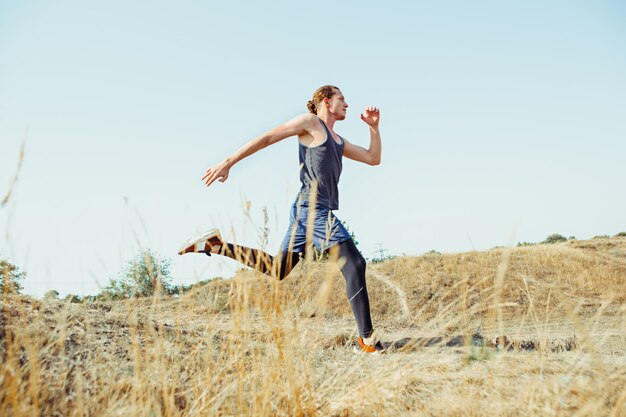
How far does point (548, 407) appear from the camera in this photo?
79.4 inches

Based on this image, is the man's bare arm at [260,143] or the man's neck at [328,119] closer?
the man's bare arm at [260,143]

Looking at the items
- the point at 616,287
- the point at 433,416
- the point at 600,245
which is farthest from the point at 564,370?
the point at 600,245

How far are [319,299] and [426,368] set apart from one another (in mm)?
1257

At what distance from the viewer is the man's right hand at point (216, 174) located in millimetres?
3379

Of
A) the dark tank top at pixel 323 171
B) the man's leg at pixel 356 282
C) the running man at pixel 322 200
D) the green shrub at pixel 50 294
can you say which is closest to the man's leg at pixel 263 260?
the running man at pixel 322 200

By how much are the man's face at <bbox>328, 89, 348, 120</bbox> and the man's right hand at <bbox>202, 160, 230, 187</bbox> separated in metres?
1.31

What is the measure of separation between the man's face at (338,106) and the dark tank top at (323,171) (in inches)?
11.2

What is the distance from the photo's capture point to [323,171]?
156 inches

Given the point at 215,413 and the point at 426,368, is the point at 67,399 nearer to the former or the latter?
the point at 215,413

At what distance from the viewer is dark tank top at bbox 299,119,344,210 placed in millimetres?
3939

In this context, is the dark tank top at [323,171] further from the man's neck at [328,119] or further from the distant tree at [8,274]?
the distant tree at [8,274]

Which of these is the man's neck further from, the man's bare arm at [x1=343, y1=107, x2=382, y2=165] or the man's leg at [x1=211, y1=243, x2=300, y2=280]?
the man's leg at [x1=211, y1=243, x2=300, y2=280]

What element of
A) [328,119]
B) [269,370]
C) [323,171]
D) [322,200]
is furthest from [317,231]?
[269,370]

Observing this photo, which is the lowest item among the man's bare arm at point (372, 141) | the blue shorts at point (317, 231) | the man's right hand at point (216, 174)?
the blue shorts at point (317, 231)
